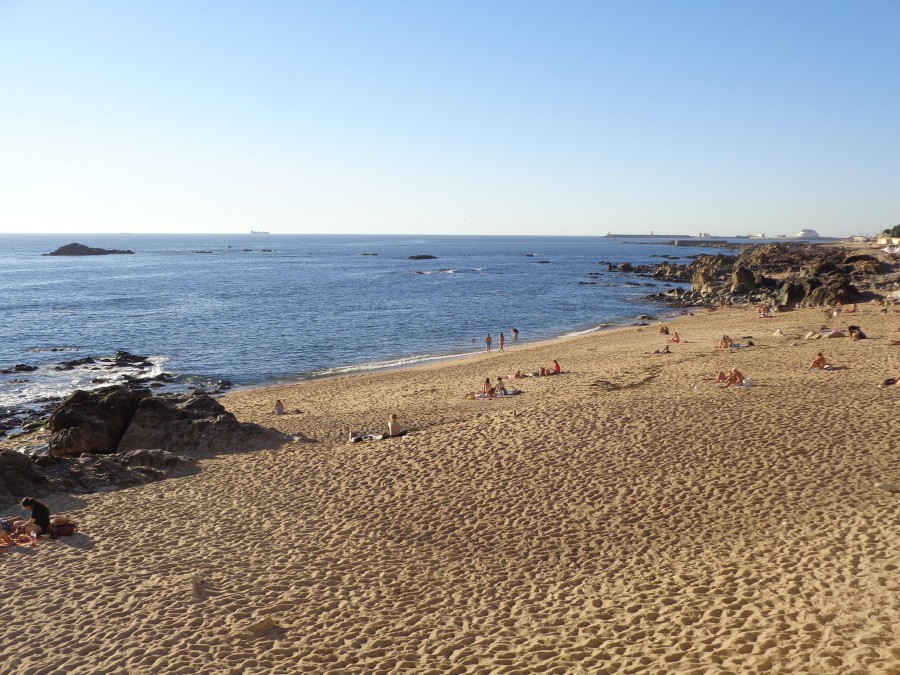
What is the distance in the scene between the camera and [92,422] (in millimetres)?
17984

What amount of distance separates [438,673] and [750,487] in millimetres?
7765

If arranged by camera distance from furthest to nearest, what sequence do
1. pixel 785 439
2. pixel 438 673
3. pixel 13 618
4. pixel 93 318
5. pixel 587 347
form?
pixel 93 318
pixel 587 347
pixel 785 439
pixel 13 618
pixel 438 673

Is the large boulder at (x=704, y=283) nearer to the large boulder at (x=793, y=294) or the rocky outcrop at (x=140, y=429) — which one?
the large boulder at (x=793, y=294)

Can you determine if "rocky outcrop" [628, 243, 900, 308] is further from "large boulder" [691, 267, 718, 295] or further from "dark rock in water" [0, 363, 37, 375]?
"dark rock in water" [0, 363, 37, 375]

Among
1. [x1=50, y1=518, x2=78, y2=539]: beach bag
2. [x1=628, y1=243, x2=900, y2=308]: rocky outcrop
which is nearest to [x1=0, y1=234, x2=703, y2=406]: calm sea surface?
[x1=628, y1=243, x2=900, y2=308]: rocky outcrop

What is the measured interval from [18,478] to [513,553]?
1134 cm

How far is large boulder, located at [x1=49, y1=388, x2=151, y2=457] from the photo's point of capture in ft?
58.1

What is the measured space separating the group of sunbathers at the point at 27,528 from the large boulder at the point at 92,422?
6.25 meters

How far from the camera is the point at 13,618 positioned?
343 inches

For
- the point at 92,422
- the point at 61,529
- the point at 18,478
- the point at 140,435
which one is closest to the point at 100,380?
the point at 92,422

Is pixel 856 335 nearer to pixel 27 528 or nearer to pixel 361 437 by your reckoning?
pixel 361 437

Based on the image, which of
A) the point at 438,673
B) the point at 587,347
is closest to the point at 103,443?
the point at 438,673

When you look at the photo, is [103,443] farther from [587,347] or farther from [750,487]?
[587,347]

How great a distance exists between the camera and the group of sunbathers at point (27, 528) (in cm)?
1112
